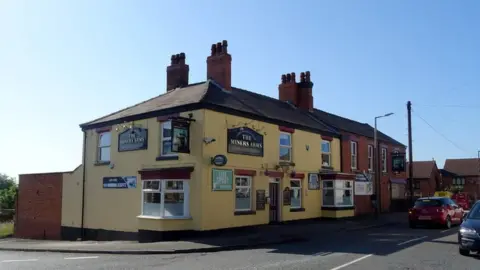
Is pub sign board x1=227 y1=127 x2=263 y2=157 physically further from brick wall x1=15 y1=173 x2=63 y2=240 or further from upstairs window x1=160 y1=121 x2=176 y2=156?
brick wall x1=15 y1=173 x2=63 y2=240

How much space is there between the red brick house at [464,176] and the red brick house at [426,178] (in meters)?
12.1

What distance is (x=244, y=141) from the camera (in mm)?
20078

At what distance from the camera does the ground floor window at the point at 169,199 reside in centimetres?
1828

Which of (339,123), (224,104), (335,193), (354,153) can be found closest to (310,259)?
(224,104)

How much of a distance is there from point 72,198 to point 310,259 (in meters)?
16.5

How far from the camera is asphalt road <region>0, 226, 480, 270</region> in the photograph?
10.5 metres

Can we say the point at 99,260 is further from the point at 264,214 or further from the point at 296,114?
the point at 296,114

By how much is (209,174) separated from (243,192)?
2.48 m

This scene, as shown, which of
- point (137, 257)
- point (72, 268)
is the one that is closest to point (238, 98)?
point (137, 257)

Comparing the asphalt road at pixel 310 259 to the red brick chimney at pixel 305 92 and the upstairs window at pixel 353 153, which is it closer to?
the upstairs window at pixel 353 153

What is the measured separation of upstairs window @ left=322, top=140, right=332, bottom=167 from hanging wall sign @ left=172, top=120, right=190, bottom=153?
10763 mm

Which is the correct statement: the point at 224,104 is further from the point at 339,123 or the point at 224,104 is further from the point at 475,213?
the point at 339,123

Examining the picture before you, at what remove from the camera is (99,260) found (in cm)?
1247

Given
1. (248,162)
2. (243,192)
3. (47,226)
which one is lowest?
(47,226)
